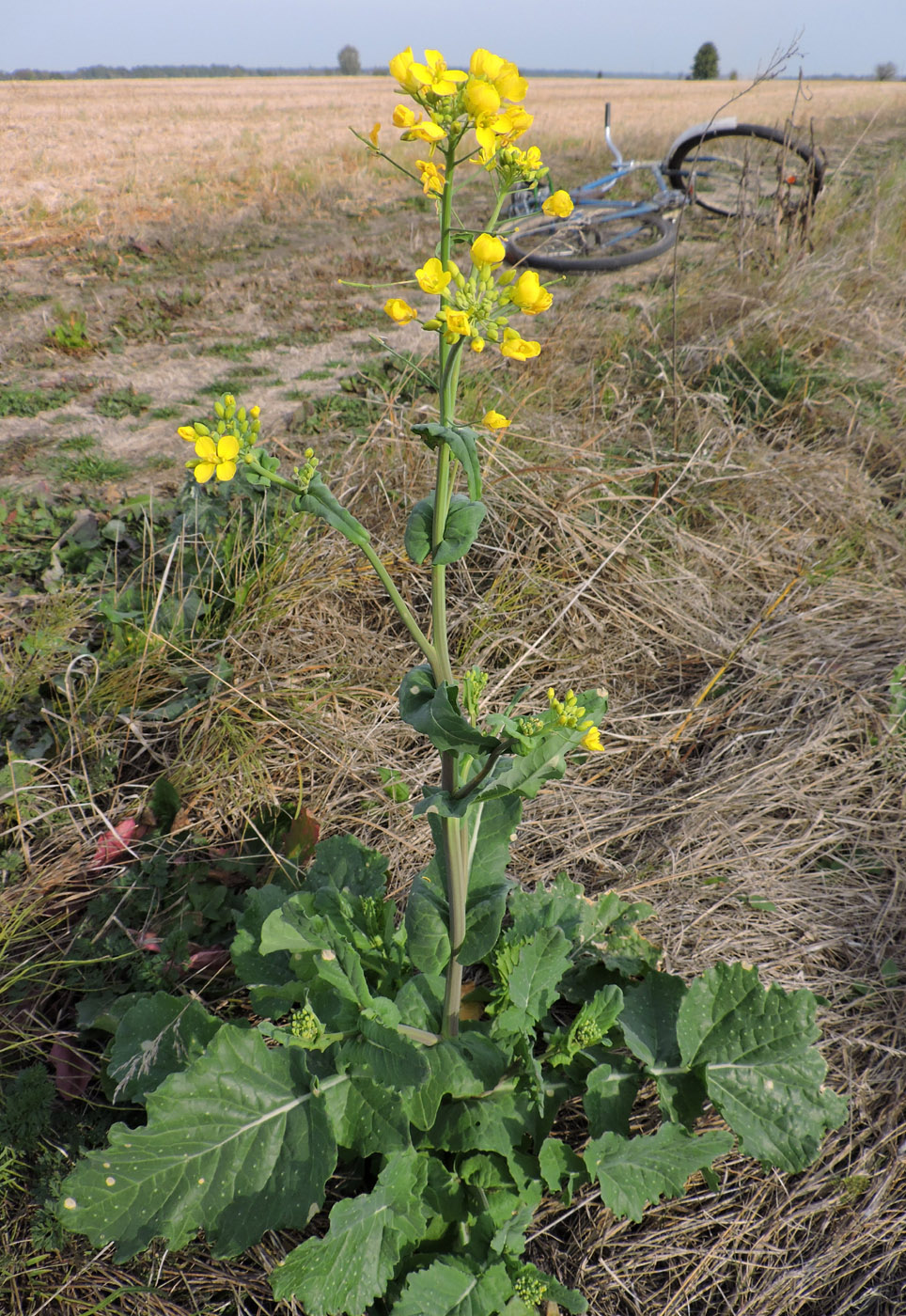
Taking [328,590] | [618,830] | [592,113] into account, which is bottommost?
[618,830]

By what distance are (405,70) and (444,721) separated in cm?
87

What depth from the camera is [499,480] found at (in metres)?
2.99

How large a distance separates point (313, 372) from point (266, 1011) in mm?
4625

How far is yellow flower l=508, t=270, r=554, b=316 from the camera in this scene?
39.2 inches

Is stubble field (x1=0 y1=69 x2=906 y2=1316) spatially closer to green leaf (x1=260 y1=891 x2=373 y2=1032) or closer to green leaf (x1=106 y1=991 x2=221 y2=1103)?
green leaf (x1=106 y1=991 x2=221 y2=1103)

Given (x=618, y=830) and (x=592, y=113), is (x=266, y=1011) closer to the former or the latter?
(x=618, y=830)

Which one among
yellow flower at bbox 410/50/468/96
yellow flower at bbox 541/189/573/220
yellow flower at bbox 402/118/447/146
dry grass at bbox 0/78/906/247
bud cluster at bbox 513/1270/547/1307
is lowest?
bud cluster at bbox 513/1270/547/1307

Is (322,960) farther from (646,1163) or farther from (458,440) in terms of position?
(458,440)

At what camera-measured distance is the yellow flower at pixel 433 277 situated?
0.96 m

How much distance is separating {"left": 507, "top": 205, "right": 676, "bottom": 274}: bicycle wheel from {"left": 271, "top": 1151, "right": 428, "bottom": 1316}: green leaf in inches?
269

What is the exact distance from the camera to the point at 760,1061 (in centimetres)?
159

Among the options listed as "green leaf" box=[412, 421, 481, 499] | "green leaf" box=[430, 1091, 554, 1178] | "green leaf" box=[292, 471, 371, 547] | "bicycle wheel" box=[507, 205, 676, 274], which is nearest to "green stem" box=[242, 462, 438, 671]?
"green leaf" box=[292, 471, 371, 547]

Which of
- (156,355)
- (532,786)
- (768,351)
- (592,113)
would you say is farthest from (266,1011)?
(592,113)

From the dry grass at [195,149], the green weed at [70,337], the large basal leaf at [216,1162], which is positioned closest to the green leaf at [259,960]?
the large basal leaf at [216,1162]
